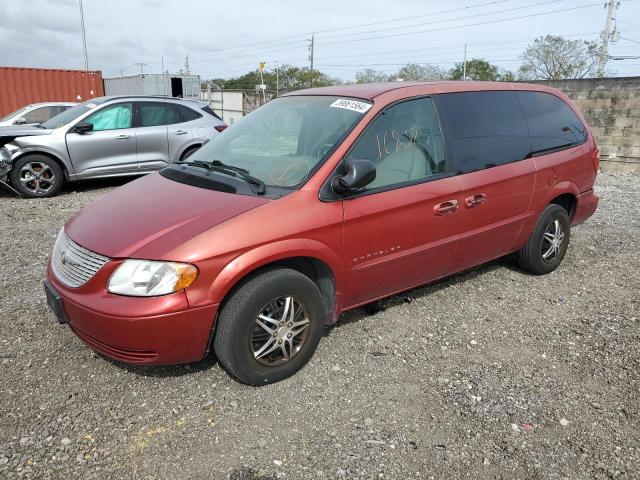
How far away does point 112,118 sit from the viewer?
8469 mm

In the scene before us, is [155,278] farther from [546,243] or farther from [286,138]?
[546,243]

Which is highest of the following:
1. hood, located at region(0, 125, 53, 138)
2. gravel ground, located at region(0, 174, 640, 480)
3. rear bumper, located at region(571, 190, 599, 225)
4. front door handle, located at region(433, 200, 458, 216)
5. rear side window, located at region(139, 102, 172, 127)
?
rear side window, located at region(139, 102, 172, 127)

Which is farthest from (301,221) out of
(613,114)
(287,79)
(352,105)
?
(287,79)

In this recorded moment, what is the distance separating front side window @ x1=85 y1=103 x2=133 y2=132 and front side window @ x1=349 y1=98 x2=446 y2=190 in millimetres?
6354

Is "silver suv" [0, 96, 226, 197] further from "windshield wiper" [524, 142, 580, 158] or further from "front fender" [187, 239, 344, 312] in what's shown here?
"front fender" [187, 239, 344, 312]

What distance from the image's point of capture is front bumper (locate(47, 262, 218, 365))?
2.62m

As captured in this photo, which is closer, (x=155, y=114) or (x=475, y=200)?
(x=475, y=200)

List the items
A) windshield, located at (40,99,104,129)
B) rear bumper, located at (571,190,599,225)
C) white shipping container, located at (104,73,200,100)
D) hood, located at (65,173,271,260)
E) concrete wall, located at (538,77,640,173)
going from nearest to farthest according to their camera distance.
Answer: hood, located at (65,173,271,260) < rear bumper, located at (571,190,599,225) < windshield, located at (40,99,104,129) < concrete wall, located at (538,77,640,173) < white shipping container, located at (104,73,200,100)

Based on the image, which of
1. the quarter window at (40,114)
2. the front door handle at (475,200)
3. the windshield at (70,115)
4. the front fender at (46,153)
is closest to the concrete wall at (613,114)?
the front door handle at (475,200)

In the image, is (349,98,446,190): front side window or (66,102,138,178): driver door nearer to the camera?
(349,98,446,190): front side window

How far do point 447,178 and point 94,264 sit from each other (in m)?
2.43

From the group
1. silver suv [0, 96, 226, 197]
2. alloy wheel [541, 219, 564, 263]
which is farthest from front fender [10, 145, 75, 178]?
alloy wheel [541, 219, 564, 263]

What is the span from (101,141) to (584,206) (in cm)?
712

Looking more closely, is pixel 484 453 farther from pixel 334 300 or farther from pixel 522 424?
pixel 334 300
